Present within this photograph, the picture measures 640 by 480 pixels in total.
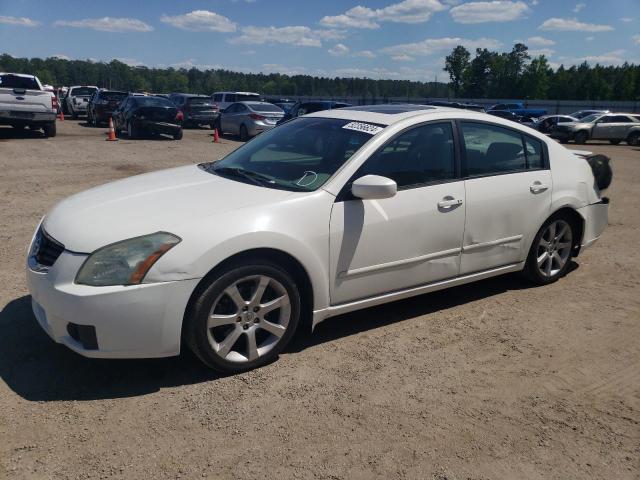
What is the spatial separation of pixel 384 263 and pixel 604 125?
27.3 m

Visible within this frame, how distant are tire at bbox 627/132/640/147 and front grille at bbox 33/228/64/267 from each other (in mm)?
29008

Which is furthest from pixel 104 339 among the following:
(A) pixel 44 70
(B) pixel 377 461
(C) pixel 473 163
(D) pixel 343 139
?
(A) pixel 44 70

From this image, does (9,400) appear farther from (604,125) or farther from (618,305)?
(604,125)

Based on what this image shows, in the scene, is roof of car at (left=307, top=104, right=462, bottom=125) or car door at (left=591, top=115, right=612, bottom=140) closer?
roof of car at (left=307, top=104, right=462, bottom=125)

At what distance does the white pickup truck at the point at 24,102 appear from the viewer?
16.7m

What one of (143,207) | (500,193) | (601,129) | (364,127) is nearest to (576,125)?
(601,129)

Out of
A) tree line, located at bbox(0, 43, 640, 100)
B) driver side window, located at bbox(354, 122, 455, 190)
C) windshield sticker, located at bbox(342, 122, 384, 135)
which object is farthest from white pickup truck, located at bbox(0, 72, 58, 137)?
tree line, located at bbox(0, 43, 640, 100)

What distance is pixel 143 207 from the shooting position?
362 cm

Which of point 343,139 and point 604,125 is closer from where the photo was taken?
point 343,139

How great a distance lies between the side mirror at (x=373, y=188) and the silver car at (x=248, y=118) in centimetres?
1794

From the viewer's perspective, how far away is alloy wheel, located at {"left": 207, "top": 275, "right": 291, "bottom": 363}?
3.44 m

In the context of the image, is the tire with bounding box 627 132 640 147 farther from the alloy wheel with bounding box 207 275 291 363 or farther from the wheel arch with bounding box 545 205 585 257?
the alloy wheel with bounding box 207 275 291 363

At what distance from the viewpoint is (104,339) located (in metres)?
3.18

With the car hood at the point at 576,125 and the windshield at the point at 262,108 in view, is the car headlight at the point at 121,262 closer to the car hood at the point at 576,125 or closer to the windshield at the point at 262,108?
the windshield at the point at 262,108
